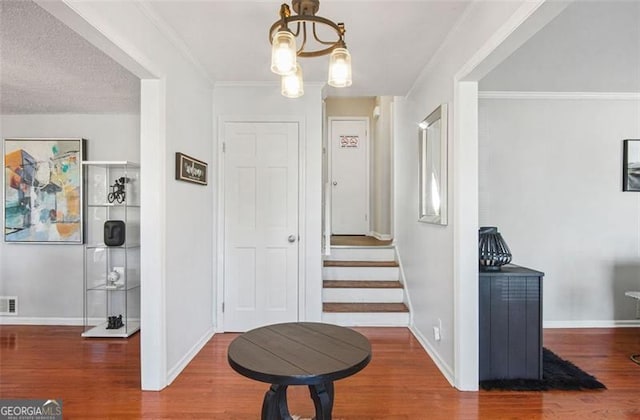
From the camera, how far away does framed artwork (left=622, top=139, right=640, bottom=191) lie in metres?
A: 3.81

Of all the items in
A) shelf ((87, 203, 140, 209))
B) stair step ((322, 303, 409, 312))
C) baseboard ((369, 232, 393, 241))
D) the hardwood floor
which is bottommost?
the hardwood floor

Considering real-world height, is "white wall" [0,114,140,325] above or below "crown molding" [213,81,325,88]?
below

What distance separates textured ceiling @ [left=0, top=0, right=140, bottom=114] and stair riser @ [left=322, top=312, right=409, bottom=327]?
2886 mm

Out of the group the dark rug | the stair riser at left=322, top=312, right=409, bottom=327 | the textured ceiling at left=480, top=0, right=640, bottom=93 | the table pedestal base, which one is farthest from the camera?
the stair riser at left=322, top=312, right=409, bottom=327

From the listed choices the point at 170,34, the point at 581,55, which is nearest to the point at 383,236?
the point at 581,55

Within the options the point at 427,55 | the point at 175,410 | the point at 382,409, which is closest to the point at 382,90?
the point at 427,55

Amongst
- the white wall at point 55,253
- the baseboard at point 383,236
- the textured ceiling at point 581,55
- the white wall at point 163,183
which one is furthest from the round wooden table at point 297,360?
the baseboard at point 383,236

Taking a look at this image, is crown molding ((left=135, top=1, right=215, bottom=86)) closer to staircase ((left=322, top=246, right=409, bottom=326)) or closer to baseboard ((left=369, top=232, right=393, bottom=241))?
staircase ((left=322, top=246, right=409, bottom=326))

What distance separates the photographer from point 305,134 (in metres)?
3.63

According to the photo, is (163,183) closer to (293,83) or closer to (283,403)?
(293,83)

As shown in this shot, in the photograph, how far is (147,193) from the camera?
2.43 metres

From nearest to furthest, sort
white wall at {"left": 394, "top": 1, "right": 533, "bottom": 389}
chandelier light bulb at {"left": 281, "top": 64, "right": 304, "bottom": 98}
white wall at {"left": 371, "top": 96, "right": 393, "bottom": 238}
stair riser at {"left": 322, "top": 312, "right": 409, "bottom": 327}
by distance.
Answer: chandelier light bulb at {"left": 281, "top": 64, "right": 304, "bottom": 98}
white wall at {"left": 394, "top": 1, "right": 533, "bottom": 389}
stair riser at {"left": 322, "top": 312, "right": 409, "bottom": 327}
white wall at {"left": 371, "top": 96, "right": 393, "bottom": 238}

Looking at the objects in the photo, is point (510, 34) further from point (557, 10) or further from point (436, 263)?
point (436, 263)

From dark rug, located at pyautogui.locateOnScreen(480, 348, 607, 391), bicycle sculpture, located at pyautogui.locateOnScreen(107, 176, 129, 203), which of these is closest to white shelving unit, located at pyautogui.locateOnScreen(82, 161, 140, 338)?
bicycle sculpture, located at pyautogui.locateOnScreen(107, 176, 129, 203)
